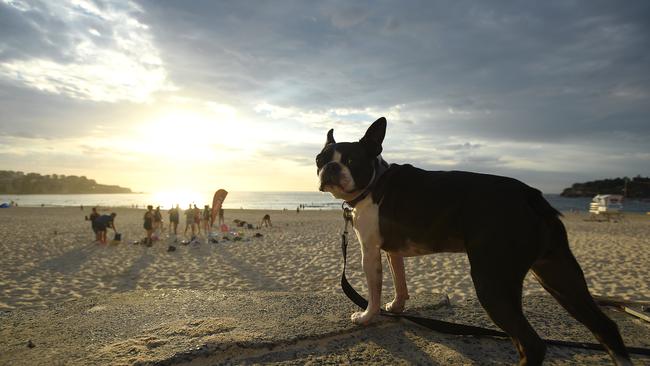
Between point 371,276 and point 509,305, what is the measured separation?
1.17m

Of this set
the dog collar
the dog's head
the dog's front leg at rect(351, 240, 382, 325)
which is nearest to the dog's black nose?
the dog's head

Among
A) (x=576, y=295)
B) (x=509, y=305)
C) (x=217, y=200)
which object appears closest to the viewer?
(x=509, y=305)

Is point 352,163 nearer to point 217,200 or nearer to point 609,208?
point 217,200

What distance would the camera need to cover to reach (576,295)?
2.25 m

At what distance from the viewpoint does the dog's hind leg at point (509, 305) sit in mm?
1940

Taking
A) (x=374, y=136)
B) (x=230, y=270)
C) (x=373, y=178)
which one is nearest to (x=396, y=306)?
(x=373, y=178)

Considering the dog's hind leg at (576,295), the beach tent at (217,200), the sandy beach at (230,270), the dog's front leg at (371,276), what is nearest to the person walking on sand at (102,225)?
the sandy beach at (230,270)

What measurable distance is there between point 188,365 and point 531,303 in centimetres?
358

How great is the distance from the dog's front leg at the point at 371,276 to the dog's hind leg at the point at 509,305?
35.7 inches

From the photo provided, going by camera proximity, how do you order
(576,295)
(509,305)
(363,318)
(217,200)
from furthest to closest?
(217,200), (363,318), (576,295), (509,305)

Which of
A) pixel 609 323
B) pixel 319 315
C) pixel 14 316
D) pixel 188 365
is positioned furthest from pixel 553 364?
pixel 14 316

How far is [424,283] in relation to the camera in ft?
31.5

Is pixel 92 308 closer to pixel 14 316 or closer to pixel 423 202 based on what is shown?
pixel 14 316

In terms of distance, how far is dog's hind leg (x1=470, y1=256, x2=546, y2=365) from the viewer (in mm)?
1940
